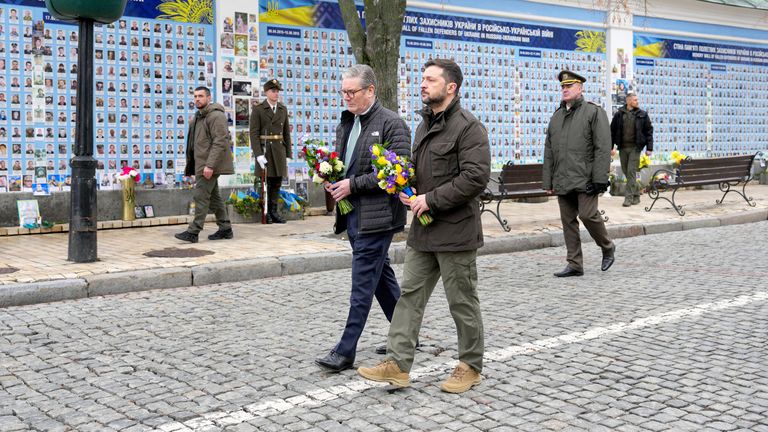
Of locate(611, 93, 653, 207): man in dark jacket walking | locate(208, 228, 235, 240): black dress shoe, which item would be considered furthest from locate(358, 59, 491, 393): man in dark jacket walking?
locate(611, 93, 653, 207): man in dark jacket walking

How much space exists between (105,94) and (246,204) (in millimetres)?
2484

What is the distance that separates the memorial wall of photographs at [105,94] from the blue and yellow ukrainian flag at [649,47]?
1026 centimetres

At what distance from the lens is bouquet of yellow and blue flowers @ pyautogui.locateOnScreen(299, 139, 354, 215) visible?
5699 mm

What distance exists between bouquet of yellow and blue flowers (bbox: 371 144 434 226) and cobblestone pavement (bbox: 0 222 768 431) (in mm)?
1120

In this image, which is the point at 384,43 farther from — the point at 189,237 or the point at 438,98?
the point at 438,98

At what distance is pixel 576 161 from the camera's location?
935 cm

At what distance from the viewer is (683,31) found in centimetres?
2075

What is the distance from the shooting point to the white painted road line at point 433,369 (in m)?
4.69

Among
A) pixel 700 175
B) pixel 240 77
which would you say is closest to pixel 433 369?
pixel 240 77

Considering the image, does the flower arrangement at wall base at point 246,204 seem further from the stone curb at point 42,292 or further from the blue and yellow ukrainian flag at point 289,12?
the stone curb at point 42,292

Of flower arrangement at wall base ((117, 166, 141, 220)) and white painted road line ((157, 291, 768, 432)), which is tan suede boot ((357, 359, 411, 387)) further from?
flower arrangement at wall base ((117, 166, 141, 220))

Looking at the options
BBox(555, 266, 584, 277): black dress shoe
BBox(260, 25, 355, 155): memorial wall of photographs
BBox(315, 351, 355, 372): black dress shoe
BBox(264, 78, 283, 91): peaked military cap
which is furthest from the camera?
BBox(260, 25, 355, 155): memorial wall of photographs

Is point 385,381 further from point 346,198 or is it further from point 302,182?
point 302,182

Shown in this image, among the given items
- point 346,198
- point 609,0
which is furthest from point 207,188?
point 609,0
